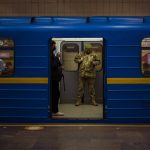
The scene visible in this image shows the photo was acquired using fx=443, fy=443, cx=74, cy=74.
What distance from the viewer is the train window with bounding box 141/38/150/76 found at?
10156 mm

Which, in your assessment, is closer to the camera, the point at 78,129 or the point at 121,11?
the point at 78,129

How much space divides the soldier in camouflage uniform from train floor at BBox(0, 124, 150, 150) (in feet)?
8.46

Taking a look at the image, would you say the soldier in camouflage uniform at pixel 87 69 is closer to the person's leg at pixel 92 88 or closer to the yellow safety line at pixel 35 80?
the person's leg at pixel 92 88

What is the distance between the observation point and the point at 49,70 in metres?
10.3

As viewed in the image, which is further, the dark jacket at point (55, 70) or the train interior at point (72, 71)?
the train interior at point (72, 71)

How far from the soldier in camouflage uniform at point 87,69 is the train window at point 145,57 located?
238 cm

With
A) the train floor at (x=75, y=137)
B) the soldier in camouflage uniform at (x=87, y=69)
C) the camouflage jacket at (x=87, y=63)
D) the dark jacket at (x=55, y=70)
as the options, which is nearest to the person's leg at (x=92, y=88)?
the soldier in camouflage uniform at (x=87, y=69)

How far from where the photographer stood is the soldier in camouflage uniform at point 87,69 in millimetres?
12320

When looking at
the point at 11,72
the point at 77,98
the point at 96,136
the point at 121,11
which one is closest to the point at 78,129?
the point at 96,136

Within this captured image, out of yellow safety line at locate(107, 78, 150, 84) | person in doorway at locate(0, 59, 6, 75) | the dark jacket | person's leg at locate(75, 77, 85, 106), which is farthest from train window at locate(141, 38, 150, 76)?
person in doorway at locate(0, 59, 6, 75)

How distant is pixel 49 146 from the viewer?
8.34 m

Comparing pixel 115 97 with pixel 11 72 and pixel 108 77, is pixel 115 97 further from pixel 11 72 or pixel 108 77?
pixel 11 72

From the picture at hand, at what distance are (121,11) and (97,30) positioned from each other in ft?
8.14

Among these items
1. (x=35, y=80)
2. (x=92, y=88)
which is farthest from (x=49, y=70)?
(x=92, y=88)
